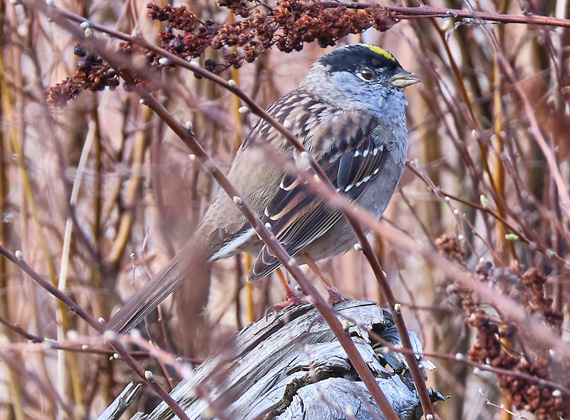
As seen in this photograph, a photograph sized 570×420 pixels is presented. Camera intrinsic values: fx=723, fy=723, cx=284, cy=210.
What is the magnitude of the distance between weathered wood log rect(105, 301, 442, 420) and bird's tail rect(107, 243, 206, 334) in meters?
0.30

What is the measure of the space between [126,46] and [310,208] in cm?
141

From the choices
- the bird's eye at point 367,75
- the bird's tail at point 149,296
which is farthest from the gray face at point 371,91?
the bird's tail at point 149,296

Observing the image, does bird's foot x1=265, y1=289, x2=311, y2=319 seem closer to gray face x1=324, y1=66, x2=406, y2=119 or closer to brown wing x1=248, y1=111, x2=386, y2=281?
brown wing x1=248, y1=111, x2=386, y2=281

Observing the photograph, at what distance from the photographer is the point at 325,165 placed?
319 centimetres

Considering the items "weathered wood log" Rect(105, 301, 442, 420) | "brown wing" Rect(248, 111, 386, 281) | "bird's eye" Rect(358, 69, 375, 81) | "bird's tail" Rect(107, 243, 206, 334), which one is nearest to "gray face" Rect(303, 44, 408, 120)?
"bird's eye" Rect(358, 69, 375, 81)

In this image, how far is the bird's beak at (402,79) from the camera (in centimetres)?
346

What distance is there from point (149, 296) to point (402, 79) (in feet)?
5.38

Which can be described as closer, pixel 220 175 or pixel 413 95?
pixel 220 175

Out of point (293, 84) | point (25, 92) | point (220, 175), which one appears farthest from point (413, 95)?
point (220, 175)

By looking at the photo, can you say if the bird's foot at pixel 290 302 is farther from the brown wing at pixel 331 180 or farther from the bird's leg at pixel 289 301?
the brown wing at pixel 331 180

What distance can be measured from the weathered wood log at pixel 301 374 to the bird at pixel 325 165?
10.8 inches

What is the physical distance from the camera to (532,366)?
1649 millimetres

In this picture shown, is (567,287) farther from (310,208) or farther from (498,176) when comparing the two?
(310,208)

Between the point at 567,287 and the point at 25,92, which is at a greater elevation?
the point at 25,92
